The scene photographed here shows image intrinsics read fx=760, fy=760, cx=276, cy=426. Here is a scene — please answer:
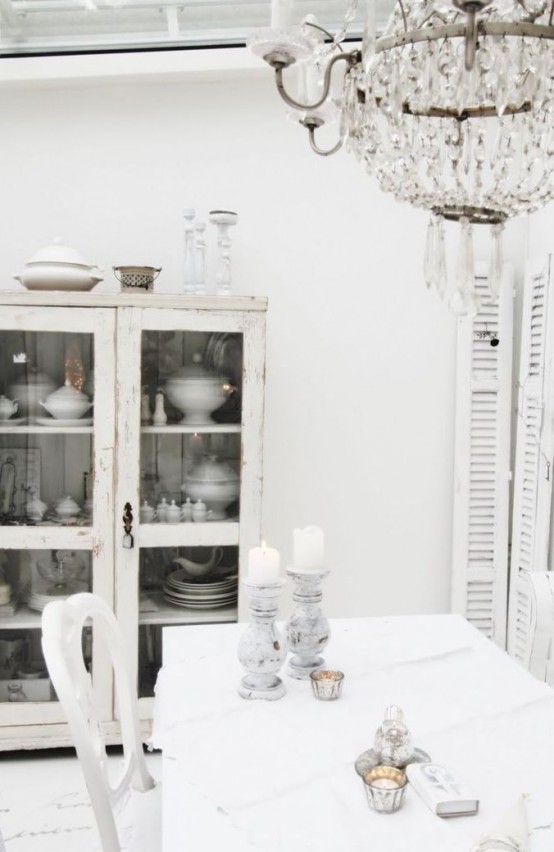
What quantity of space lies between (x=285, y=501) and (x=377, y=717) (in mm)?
1647

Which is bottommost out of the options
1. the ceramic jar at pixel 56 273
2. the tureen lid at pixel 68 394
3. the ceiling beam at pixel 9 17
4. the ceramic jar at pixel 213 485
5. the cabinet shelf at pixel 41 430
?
the ceramic jar at pixel 213 485

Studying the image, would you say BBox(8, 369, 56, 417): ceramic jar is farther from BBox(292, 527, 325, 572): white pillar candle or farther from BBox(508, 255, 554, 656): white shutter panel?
BBox(508, 255, 554, 656): white shutter panel

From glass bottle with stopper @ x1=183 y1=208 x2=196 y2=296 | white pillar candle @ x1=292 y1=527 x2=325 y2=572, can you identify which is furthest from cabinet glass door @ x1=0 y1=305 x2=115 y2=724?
white pillar candle @ x1=292 y1=527 x2=325 y2=572

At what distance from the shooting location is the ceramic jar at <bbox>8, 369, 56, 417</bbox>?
261 centimetres

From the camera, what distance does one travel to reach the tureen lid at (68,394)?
2577 mm

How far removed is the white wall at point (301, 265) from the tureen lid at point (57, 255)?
0.30 m

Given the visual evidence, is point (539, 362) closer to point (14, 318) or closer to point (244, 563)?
point (244, 563)

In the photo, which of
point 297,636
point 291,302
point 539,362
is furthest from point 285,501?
point 297,636

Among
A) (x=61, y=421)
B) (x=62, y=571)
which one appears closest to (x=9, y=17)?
(x=61, y=421)

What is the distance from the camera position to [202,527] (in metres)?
2.61

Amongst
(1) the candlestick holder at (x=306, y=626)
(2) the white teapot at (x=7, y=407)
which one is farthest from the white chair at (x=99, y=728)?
(2) the white teapot at (x=7, y=407)

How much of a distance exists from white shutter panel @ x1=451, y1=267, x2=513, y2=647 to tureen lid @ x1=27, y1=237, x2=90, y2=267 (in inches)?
57.7

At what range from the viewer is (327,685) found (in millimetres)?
1457

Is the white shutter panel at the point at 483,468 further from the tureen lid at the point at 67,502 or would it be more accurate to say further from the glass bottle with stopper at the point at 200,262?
the tureen lid at the point at 67,502
